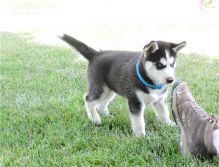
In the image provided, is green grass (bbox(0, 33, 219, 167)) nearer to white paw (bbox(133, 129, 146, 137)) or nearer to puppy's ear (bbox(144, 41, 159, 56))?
white paw (bbox(133, 129, 146, 137))

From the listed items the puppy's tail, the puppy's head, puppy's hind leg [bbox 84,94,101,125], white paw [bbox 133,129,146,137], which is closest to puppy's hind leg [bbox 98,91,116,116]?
puppy's hind leg [bbox 84,94,101,125]

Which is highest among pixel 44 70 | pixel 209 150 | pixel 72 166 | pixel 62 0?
pixel 209 150

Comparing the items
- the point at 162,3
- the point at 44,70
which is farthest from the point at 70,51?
the point at 162,3

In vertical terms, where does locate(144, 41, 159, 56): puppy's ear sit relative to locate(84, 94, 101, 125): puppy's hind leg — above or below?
above

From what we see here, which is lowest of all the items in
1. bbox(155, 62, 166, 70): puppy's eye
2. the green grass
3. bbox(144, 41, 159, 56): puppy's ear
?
the green grass

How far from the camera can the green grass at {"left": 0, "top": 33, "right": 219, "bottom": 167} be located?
3.44 m

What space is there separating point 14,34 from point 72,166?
9.43 m

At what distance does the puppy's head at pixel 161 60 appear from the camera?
384 cm

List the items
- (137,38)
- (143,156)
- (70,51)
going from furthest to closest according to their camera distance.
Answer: (137,38) → (70,51) → (143,156)

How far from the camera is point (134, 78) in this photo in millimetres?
4145

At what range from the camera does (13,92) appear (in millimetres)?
5762

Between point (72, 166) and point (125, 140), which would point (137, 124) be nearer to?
point (125, 140)

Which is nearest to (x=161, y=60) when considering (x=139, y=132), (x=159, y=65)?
(x=159, y=65)

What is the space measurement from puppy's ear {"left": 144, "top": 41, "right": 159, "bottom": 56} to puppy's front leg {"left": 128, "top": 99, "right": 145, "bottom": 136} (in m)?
0.50
